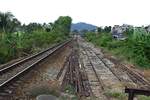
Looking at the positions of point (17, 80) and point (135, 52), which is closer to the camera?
point (17, 80)

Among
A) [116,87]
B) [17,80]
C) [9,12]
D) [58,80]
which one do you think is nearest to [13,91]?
[17,80]

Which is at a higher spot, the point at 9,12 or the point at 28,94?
the point at 9,12

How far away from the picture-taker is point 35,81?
14281 millimetres

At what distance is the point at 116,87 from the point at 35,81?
12.1 ft

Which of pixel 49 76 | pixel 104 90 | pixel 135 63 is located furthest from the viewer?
pixel 135 63

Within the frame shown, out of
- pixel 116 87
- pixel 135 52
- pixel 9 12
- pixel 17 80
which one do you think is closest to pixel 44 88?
pixel 17 80

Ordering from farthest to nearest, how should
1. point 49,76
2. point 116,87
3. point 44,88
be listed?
point 49,76 < point 116,87 < point 44,88

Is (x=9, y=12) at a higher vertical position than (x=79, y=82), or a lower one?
higher

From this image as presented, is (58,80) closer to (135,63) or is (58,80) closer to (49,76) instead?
(49,76)

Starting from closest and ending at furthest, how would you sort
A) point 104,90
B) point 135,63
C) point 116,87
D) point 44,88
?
point 44,88 → point 104,90 → point 116,87 → point 135,63

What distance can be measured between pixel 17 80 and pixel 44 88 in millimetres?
3011

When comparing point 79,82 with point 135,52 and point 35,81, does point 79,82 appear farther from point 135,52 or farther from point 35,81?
point 135,52

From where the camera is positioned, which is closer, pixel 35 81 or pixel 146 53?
pixel 35 81

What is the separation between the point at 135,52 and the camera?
96.3 ft
